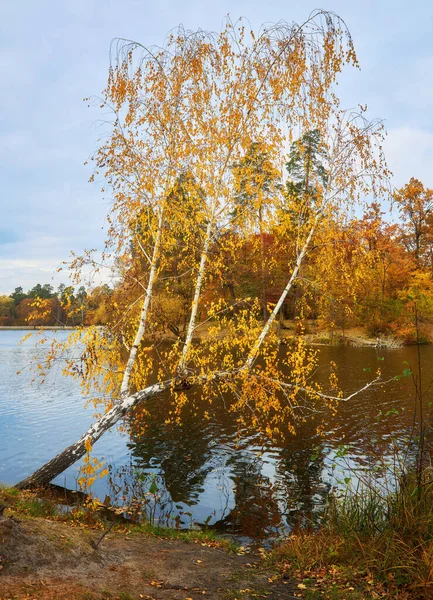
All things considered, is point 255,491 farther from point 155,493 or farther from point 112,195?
point 112,195

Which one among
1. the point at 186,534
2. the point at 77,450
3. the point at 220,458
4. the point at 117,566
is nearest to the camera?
the point at 117,566

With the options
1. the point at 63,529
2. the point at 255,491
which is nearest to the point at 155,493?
the point at 255,491

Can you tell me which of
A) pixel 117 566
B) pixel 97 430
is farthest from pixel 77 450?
pixel 117 566

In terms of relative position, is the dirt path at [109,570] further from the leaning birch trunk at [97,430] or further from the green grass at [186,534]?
the leaning birch trunk at [97,430]

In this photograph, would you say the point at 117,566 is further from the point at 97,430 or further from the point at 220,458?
the point at 220,458

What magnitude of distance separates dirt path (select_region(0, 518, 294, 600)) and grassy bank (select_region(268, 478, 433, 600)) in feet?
1.36

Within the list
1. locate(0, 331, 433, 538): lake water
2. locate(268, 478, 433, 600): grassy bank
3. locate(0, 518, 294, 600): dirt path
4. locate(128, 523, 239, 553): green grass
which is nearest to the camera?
locate(0, 518, 294, 600): dirt path

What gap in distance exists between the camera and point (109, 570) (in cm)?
525

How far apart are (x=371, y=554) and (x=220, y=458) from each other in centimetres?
639

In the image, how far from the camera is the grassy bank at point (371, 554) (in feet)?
15.8

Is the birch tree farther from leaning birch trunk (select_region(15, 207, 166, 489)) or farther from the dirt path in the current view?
the dirt path

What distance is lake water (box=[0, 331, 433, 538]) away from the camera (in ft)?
28.1

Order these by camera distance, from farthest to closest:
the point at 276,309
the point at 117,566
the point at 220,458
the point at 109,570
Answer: the point at 220,458 → the point at 276,309 → the point at 117,566 → the point at 109,570

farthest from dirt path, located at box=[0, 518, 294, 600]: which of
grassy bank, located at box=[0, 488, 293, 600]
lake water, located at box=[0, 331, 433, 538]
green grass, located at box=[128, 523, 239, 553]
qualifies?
lake water, located at box=[0, 331, 433, 538]
